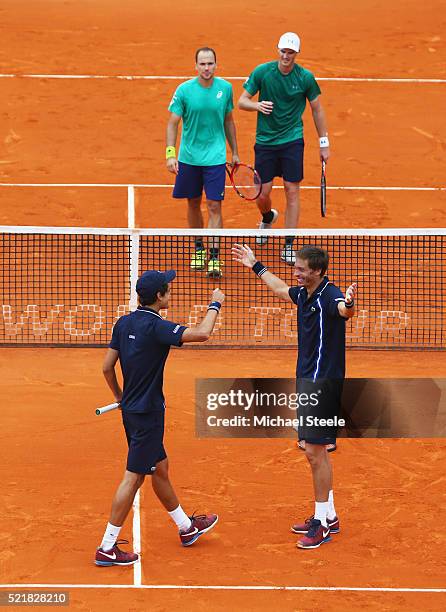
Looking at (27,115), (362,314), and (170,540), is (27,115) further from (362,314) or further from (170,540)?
(170,540)

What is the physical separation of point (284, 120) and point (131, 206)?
9.46 ft

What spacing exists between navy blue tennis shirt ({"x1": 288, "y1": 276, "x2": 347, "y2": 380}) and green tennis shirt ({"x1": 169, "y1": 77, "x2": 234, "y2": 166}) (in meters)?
5.59

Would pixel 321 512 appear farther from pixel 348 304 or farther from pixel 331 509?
pixel 348 304

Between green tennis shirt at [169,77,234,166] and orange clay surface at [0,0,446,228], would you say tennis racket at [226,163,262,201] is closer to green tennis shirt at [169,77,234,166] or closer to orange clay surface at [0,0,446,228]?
green tennis shirt at [169,77,234,166]

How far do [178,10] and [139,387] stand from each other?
15.4 metres

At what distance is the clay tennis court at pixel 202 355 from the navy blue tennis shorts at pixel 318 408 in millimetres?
797

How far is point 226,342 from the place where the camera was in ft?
44.2

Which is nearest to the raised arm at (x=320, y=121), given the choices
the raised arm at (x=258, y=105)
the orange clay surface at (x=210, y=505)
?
the raised arm at (x=258, y=105)

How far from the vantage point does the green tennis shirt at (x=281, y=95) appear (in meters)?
14.4

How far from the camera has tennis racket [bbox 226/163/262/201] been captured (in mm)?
14414

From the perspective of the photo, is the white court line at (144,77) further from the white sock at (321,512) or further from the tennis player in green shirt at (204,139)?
the white sock at (321,512)

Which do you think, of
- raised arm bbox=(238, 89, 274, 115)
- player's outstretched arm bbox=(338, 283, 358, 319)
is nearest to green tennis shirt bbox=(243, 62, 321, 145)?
raised arm bbox=(238, 89, 274, 115)

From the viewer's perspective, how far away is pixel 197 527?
30.0ft

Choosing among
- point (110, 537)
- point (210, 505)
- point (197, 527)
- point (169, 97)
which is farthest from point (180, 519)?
point (169, 97)
